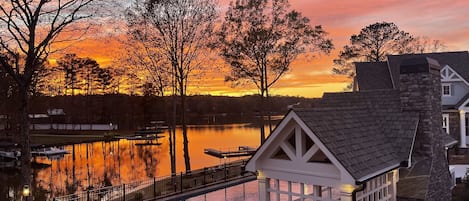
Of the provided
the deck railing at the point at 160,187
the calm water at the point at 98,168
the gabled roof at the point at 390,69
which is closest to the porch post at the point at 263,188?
the deck railing at the point at 160,187

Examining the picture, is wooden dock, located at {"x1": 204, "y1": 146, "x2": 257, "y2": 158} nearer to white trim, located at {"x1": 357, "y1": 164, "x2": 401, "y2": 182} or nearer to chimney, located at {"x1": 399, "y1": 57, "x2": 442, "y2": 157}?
chimney, located at {"x1": 399, "y1": 57, "x2": 442, "y2": 157}

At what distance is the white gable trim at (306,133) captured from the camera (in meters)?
6.88

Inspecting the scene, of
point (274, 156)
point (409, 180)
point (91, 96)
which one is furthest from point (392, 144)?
point (91, 96)

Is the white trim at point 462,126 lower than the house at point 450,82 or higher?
lower

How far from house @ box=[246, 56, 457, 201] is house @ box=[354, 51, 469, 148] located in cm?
1090

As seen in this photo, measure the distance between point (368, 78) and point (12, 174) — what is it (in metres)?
24.7

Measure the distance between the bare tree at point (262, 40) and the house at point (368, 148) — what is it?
12195 mm

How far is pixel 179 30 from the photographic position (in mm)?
19156

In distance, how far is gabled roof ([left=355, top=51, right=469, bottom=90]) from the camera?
2425 cm

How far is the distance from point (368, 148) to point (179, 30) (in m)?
13.0

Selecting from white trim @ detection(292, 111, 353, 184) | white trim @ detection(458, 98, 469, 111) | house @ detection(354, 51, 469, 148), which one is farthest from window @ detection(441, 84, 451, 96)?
white trim @ detection(292, 111, 353, 184)

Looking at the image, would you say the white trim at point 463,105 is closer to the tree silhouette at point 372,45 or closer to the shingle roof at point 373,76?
the shingle roof at point 373,76

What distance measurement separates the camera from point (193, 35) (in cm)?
Answer: 1952

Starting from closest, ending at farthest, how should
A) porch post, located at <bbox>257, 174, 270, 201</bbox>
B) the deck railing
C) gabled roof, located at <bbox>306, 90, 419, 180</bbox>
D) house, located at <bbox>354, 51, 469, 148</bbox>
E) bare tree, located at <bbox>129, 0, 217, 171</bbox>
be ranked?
gabled roof, located at <bbox>306, 90, 419, 180</bbox>
porch post, located at <bbox>257, 174, 270, 201</bbox>
the deck railing
bare tree, located at <bbox>129, 0, 217, 171</bbox>
house, located at <bbox>354, 51, 469, 148</bbox>
